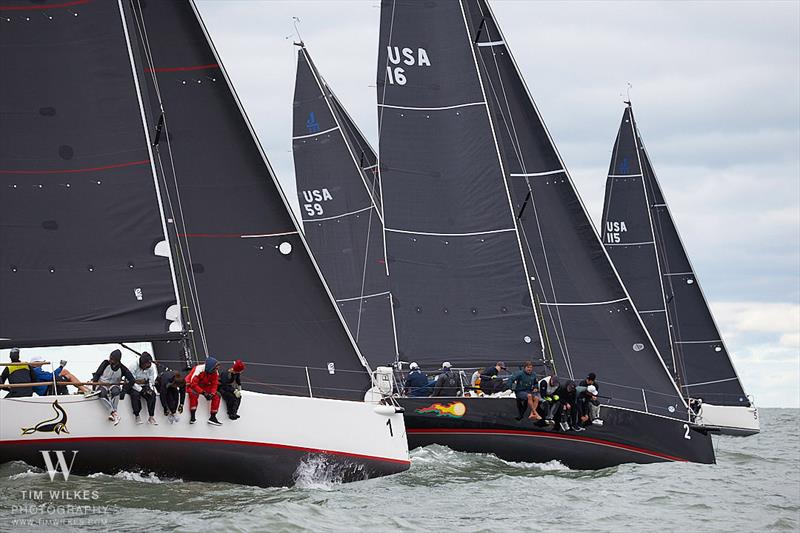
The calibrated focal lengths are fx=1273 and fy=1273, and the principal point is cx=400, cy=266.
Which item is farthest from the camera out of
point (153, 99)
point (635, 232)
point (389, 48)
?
point (635, 232)

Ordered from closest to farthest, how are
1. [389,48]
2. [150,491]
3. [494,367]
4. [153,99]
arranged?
[150,491] < [153,99] < [494,367] < [389,48]

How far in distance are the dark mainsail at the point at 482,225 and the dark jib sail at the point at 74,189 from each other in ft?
28.6

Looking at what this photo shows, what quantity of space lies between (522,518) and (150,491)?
4.47m

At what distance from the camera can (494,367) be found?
2352 cm

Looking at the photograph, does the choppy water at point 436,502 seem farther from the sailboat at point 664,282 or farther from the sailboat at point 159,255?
the sailboat at point 664,282

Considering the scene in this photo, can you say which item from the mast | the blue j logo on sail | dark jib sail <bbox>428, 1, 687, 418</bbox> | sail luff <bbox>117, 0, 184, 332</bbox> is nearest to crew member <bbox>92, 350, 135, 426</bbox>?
sail luff <bbox>117, 0, 184, 332</bbox>

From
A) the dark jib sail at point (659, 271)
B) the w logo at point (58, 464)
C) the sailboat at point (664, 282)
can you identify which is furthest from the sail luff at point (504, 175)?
the dark jib sail at point (659, 271)

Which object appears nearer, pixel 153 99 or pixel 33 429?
pixel 33 429

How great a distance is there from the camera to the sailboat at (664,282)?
38875 mm

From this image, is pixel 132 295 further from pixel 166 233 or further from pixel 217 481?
pixel 217 481

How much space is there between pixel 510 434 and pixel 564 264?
16.8ft

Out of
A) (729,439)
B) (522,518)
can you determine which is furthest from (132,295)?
(729,439)

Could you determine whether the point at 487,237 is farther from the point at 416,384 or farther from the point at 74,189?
the point at 74,189

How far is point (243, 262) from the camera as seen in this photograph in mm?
18156
